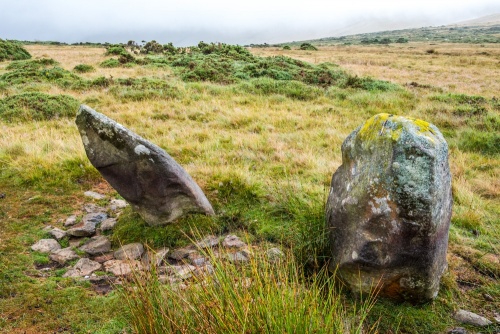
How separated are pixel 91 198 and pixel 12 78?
15.1 metres

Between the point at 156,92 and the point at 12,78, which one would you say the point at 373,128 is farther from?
the point at 12,78

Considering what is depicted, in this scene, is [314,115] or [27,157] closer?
[27,157]

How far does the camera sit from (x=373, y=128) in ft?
12.8

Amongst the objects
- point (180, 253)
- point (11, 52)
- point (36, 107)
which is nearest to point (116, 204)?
point (180, 253)

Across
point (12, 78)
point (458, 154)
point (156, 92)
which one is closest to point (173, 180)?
point (458, 154)

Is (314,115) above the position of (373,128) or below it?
below

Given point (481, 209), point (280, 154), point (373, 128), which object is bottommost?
point (481, 209)

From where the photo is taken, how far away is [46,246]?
4848mm

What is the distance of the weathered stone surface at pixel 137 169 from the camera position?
493 cm

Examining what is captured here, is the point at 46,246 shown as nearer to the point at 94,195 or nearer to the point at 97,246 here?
the point at 97,246

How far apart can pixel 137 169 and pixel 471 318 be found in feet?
14.0

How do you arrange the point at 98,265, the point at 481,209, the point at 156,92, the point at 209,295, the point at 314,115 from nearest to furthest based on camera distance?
the point at 209,295
the point at 98,265
the point at 481,209
the point at 314,115
the point at 156,92

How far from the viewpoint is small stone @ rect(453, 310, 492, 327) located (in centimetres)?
362

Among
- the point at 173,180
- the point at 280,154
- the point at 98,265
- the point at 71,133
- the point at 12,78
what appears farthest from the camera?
the point at 12,78
